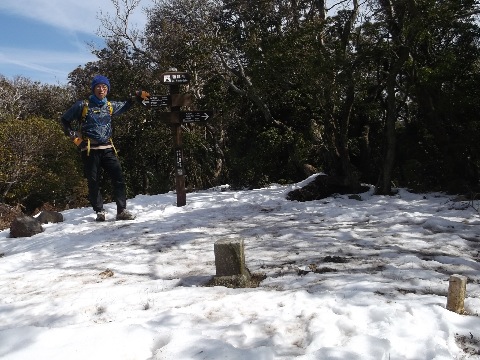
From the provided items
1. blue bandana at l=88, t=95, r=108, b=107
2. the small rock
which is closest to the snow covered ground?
the small rock

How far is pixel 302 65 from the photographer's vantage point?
345 inches

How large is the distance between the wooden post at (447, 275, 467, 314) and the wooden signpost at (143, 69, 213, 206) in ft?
18.3

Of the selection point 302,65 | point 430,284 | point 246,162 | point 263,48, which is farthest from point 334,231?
point 246,162

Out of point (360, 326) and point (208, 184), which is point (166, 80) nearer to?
point (360, 326)

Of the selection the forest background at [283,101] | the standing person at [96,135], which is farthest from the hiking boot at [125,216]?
the forest background at [283,101]

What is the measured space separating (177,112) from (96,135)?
5.70ft

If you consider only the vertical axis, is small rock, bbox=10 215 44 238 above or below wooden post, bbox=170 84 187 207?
below

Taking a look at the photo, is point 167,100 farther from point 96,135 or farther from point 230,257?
point 230,257

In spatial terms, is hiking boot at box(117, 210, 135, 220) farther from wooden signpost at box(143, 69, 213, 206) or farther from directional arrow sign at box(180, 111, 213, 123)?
directional arrow sign at box(180, 111, 213, 123)

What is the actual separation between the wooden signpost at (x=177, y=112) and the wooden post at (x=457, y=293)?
18.3 feet

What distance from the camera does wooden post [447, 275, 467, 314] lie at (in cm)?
Answer: 280

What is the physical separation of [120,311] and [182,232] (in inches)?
109

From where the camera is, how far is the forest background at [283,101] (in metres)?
7.99

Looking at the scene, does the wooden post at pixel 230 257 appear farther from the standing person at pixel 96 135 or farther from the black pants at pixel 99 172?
the black pants at pixel 99 172
